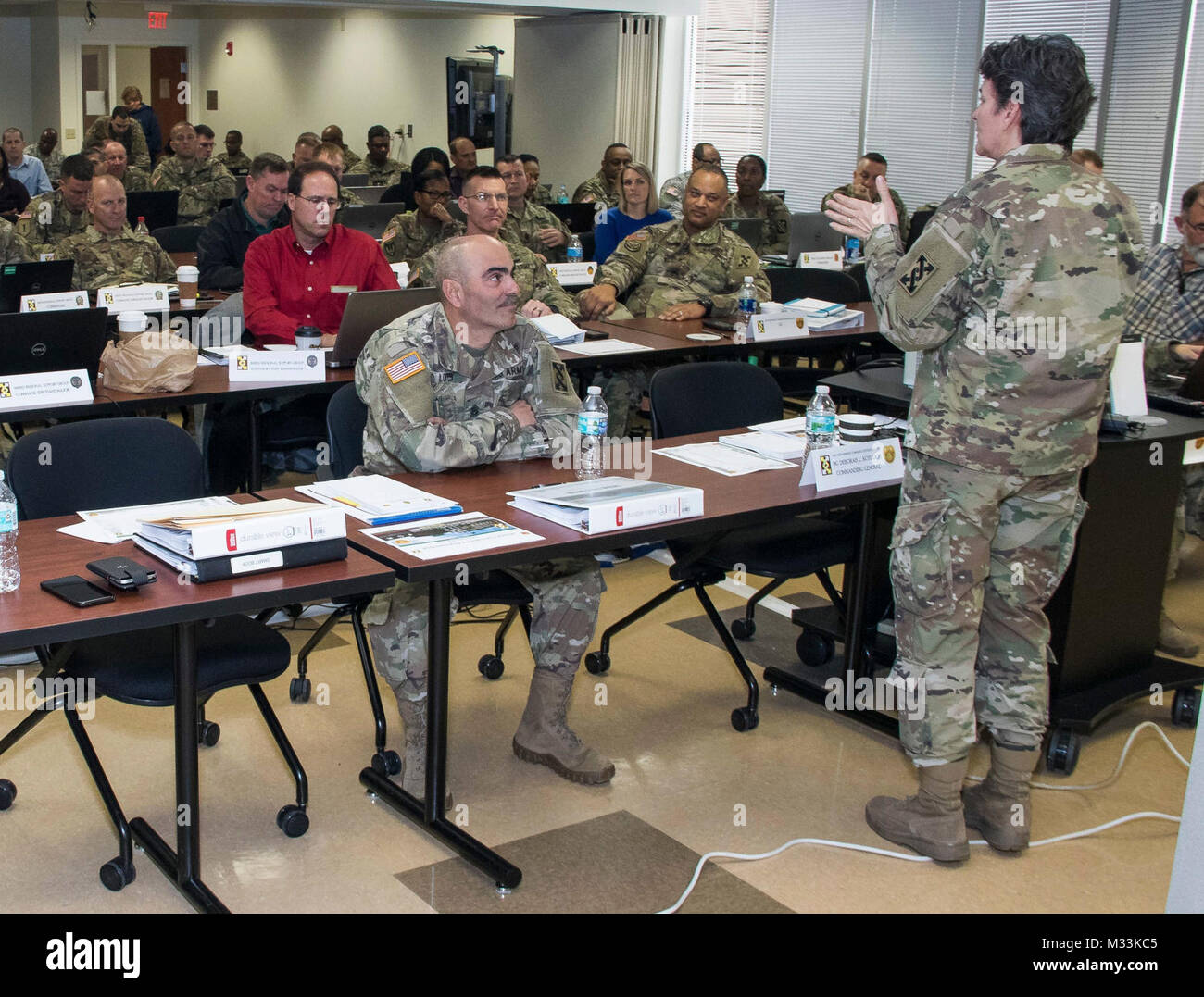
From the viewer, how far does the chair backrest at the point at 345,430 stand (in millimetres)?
3623

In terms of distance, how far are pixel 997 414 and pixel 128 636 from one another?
197 centimetres

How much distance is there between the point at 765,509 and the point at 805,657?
1211 millimetres

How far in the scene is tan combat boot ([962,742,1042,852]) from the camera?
308cm

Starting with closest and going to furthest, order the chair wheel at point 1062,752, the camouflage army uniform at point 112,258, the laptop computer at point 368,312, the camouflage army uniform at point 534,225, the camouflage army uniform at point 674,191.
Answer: the chair wheel at point 1062,752 → the laptop computer at point 368,312 → the camouflage army uniform at point 112,258 → the camouflage army uniform at point 534,225 → the camouflage army uniform at point 674,191

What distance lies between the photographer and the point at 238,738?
353cm

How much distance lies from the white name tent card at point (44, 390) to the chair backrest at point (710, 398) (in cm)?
173

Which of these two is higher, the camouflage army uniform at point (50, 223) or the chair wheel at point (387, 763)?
the camouflage army uniform at point (50, 223)

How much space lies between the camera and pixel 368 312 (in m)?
4.47

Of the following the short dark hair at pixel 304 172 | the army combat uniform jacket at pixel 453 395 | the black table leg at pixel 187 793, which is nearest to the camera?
the black table leg at pixel 187 793

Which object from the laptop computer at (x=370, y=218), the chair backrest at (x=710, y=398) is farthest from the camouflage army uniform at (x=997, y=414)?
the laptop computer at (x=370, y=218)

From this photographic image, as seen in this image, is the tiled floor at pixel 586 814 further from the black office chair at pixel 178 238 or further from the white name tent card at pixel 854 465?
the black office chair at pixel 178 238

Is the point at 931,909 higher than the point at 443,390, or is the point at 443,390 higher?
the point at 443,390

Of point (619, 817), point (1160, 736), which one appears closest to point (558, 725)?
point (619, 817)
